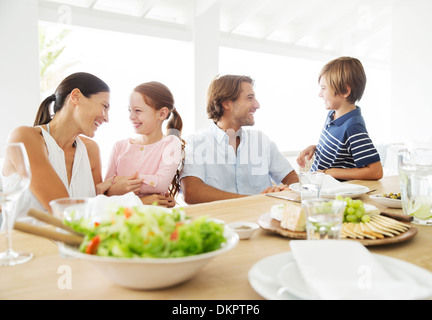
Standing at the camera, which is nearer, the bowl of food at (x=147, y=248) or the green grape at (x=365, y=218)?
the bowl of food at (x=147, y=248)

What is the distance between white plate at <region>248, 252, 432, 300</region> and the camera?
59cm

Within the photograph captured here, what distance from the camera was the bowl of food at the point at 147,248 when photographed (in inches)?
23.1

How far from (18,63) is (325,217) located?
141 inches

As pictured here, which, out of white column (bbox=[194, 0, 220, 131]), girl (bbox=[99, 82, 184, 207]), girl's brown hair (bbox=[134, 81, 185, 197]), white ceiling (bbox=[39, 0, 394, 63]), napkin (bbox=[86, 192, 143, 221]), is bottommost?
napkin (bbox=[86, 192, 143, 221])

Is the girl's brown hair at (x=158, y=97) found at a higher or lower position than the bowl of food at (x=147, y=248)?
higher

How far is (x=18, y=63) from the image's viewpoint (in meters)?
3.48

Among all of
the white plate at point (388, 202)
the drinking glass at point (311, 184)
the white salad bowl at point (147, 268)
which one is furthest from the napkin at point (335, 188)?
the white salad bowl at point (147, 268)

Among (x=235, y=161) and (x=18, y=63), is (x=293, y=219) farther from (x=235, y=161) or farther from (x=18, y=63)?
(x=18, y=63)

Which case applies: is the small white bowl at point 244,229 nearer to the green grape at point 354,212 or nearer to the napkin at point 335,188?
the green grape at point 354,212

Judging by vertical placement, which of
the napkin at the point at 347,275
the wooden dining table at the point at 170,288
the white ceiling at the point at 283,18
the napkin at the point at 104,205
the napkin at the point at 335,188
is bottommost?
the wooden dining table at the point at 170,288

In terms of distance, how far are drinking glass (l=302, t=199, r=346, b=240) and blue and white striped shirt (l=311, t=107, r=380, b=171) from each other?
4.81 ft

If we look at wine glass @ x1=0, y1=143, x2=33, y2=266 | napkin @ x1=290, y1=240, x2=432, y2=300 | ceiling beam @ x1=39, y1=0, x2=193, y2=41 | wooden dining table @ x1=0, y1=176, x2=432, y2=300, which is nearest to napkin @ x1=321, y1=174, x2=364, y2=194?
wooden dining table @ x1=0, y1=176, x2=432, y2=300

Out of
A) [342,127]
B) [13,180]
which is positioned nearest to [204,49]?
[342,127]

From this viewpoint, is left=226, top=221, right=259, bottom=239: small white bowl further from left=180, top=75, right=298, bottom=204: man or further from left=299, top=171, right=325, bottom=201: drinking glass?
left=180, top=75, right=298, bottom=204: man
